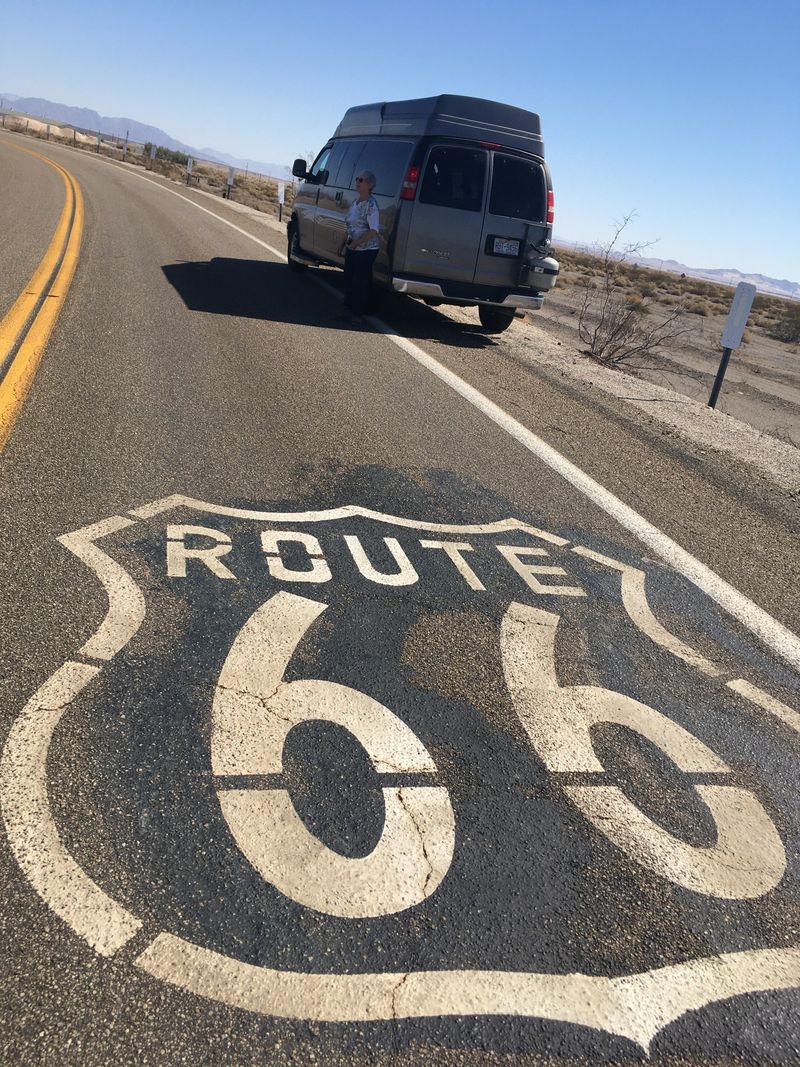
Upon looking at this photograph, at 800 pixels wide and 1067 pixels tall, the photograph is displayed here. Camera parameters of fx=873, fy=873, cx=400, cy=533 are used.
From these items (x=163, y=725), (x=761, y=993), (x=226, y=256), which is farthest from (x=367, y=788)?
(x=226, y=256)

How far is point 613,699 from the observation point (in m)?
3.10

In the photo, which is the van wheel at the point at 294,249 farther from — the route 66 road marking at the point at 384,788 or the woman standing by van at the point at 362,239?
the route 66 road marking at the point at 384,788

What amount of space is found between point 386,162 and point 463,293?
2.01 m

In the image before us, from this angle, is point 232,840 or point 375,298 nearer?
point 232,840

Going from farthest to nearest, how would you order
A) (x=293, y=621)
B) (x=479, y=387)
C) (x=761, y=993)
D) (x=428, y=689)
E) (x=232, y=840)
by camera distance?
1. (x=479, y=387)
2. (x=293, y=621)
3. (x=428, y=689)
4. (x=232, y=840)
5. (x=761, y=993)

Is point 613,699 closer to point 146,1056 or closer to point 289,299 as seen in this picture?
point 146,1056

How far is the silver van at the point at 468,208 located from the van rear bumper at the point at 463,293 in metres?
0.01

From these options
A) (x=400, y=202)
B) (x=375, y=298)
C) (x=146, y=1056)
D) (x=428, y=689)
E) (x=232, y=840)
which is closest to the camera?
(x=146, y=1056)

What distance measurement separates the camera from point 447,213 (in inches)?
379

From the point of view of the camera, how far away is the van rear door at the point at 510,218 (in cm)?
978

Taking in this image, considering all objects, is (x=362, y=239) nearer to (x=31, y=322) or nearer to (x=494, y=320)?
(x=494, y=320)

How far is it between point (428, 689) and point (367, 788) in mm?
597

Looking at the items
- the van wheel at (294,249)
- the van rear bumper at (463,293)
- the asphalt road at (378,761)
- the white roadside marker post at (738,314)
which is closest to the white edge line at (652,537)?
the asphalt road at (378,761)

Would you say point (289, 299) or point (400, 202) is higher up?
point (400, 202)
